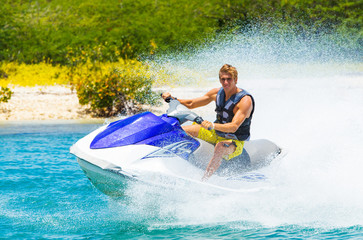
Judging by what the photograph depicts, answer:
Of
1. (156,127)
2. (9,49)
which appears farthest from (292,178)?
(9,49)

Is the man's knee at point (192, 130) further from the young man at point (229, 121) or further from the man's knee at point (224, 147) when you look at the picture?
the man's knee at point (224, 147)

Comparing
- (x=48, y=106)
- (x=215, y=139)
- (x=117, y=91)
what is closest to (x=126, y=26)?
(x=48, y=106)

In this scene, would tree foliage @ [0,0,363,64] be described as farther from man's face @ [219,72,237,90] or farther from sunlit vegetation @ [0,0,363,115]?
man's face @ [219,72,237,90]

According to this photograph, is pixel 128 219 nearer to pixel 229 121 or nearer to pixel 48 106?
pixel 229 121

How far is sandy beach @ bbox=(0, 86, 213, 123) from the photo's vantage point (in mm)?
11595

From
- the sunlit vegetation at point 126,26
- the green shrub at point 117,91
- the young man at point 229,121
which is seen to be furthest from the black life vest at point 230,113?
the sunlit vegetation at point 126,26

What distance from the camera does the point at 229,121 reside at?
Result: 4.25 m

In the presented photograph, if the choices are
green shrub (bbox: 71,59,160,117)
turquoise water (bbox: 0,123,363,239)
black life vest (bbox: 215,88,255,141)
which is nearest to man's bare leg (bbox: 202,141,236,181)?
black life vest (bbox: 215,88,255,141)

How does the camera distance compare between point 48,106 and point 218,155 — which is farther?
point 48,106

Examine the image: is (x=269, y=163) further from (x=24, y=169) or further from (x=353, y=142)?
(x=24, y=169)

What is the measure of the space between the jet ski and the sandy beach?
7.09 metres

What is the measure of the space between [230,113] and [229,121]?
0.20 feet

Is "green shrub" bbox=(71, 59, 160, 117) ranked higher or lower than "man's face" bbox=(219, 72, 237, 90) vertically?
lower

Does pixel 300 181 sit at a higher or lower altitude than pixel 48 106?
higher
